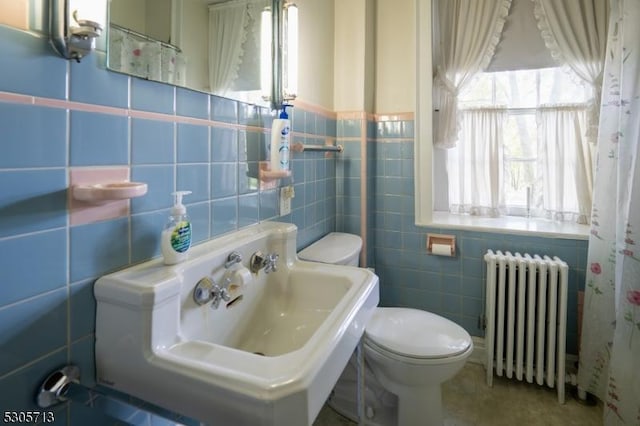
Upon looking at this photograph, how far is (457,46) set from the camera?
2078mm

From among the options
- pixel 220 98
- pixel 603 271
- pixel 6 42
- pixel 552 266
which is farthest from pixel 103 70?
pixel 603 271

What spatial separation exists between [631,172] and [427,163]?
910 millimetres

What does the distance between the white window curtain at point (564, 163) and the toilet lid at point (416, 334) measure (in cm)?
113

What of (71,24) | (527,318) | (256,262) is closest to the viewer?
(71,24)

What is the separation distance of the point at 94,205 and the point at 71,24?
1.10 ft

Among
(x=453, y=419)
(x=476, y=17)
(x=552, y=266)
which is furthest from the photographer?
(x=476, y=17)

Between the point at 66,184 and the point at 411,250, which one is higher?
the point at 66,184

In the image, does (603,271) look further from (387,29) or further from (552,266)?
(387,29)

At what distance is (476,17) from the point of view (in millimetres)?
2035

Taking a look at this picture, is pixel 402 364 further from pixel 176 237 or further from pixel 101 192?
pixel 101 192

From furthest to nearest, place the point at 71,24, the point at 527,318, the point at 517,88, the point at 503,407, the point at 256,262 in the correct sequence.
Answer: the point at 517,88 → the point at 527,318 → the point at 503,407 → the point at 256,262 → the point at 71,24

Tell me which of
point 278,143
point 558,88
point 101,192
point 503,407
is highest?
point 558,88

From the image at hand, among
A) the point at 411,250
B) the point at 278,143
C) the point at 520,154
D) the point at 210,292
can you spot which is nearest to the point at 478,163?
the point at 520,154

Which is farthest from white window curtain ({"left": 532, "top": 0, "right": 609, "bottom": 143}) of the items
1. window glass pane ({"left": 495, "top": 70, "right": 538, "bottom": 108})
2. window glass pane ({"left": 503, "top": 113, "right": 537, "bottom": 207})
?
window glass pane ({"left": 503, "top": 113, "right": 537, "bottom": 207})
